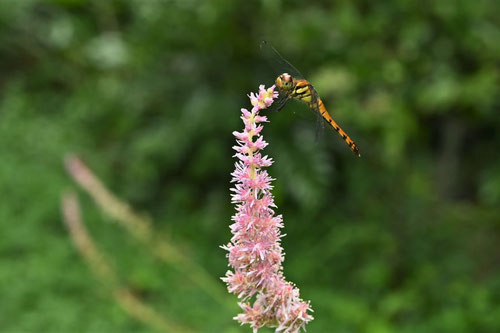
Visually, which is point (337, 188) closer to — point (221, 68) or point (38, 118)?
point (221, 68)

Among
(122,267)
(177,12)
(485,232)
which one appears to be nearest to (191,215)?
(122,267)

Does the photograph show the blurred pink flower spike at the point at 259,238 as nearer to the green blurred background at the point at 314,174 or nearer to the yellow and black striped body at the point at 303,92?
the yellow and black striped body at the point at 303,92

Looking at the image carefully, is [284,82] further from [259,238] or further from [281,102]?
[259,238]

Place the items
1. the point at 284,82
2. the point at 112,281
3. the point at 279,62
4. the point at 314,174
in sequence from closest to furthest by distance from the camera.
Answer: the point at 284,82 < the point at 279,62 < the point at 112,281 < the point at 314,174

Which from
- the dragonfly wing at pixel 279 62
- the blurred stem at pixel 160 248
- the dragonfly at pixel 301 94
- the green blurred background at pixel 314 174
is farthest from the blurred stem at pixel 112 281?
the dragonfly at pixel 301 94

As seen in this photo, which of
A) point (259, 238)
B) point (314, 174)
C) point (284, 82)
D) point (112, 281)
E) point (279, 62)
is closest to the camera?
point (259, 238)

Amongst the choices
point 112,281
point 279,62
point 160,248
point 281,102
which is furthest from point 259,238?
point 160,248
